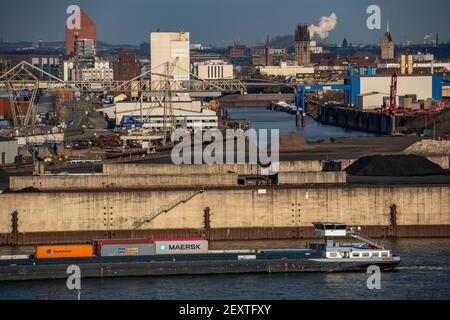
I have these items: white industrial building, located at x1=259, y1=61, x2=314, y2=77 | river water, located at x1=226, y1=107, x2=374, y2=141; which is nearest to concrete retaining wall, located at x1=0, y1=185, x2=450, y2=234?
river water, located at x1=226, y1=107, x2=374, y2=141

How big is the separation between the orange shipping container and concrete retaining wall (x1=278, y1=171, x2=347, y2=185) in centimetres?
787

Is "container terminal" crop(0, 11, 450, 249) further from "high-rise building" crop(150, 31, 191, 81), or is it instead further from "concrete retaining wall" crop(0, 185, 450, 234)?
"high-rise building" crop(150, 31, 191, 81)

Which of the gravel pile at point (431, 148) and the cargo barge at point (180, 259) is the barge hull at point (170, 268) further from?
the gravel pile at point (431, 148)

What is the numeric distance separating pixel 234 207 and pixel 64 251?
530 cm

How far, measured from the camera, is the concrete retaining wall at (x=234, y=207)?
32.2 metres

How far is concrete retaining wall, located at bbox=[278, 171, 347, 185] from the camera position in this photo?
3544 centimetres

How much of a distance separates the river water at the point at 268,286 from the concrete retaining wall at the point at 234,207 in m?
3.12

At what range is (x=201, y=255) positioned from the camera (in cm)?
2897

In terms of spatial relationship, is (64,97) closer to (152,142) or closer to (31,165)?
(152,142)

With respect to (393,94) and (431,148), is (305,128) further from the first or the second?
(431,148)

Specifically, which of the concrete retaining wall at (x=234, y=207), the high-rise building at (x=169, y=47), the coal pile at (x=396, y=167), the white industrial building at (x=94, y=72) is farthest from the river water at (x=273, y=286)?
the white industrial building at (x=94, y=72)

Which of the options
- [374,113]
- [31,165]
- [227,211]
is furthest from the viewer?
[374,113]
